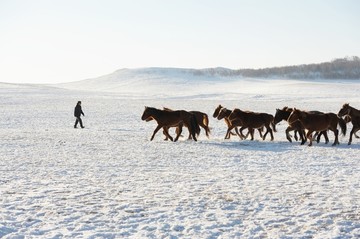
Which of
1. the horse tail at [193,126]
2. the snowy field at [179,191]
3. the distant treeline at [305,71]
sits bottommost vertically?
the snowy field at [179,191]

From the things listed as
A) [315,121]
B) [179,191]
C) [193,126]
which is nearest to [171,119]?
[193,126]

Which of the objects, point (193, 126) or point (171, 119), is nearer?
point (171, 119)

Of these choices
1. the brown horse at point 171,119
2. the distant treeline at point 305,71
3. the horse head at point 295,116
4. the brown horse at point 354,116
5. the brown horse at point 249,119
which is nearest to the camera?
the horse head at point 295,116

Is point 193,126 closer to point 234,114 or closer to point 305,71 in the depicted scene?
point 234,114

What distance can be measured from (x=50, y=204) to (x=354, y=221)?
529cm

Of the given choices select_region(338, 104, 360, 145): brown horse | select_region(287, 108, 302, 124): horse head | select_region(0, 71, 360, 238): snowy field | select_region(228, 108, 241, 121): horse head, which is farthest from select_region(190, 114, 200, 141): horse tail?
select_region(338, 104, 360, 145): brown horse

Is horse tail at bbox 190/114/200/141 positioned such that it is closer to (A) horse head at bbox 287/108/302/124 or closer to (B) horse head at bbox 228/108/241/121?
(B) horse head at bbox 228/108/241/121

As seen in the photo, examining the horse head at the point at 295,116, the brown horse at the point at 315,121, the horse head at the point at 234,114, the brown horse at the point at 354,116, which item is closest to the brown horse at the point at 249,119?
the horse head at the point at 234,114

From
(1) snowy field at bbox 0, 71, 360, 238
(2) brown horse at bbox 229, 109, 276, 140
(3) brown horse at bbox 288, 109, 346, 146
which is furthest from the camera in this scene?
(2) brown horse at bbox 229, 109, 276, 140

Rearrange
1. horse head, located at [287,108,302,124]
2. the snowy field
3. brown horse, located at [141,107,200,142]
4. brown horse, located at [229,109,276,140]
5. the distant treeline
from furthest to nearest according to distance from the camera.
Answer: the distant treeline
brown horse, located at [229,109,276,140]
brown horse, located at [141,107,200,142]
horse head, located at [287,108,302,124]
the snowy field

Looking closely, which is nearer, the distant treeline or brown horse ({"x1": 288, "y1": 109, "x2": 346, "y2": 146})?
brown horse ({"x1": 288, "y1": 109, "x2": 346, "y2": 146})

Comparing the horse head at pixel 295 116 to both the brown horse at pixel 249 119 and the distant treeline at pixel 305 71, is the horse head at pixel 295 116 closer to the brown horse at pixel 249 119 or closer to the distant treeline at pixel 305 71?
the brown horse at pixel 249 119

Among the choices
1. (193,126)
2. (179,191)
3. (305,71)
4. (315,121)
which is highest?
(305,71)

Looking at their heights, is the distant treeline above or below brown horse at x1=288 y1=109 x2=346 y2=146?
above
